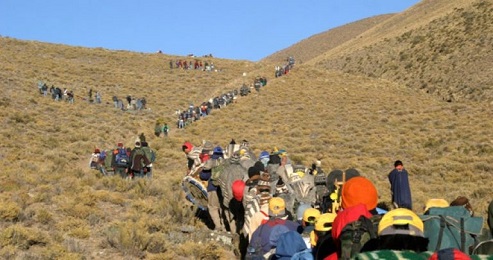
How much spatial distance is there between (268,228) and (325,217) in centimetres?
148

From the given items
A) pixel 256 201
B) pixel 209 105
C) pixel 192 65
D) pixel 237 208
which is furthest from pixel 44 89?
pixel 256 201

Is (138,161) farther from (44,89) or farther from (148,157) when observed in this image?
(44,89)

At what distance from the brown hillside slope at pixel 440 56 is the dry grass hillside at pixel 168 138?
5.45ft

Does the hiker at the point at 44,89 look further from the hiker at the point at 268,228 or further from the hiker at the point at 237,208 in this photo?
the hiker at the point at 268,228

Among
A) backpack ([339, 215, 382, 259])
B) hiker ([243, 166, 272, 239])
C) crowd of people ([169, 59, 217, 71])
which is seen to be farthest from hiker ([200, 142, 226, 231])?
crowd of people ([169, 59, 217, 71])

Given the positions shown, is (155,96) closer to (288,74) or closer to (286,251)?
(288,74)

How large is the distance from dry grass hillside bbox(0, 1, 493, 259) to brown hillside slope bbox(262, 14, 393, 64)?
2873 inches

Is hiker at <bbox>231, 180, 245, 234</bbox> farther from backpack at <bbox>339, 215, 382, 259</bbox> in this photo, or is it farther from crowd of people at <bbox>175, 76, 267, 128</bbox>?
crowd of people at <bbox>175, 76, 267, 128</bbox>

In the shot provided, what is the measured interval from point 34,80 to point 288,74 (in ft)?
90.1

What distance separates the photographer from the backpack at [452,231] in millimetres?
5000

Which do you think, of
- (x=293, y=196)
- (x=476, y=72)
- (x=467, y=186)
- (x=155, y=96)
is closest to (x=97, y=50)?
(x=155, y=96)

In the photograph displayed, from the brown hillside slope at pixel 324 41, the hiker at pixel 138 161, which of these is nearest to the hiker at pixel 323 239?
the hiker at pixel 138 161

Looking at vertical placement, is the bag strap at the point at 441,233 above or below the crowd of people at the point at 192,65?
below

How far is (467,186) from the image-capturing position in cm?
1800
